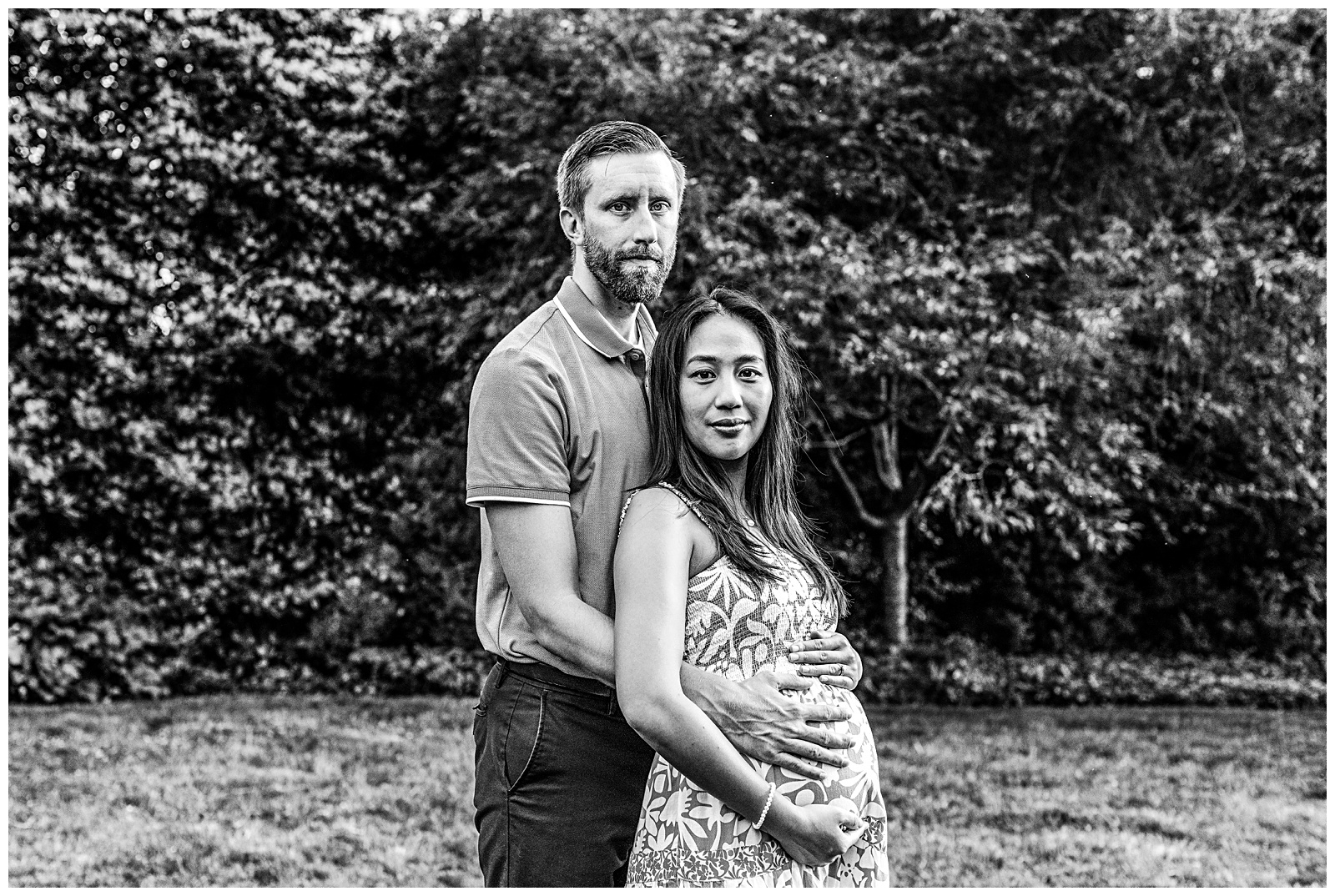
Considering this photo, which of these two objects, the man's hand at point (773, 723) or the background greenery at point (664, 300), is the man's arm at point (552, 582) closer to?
the man's hand at point (773, 723)

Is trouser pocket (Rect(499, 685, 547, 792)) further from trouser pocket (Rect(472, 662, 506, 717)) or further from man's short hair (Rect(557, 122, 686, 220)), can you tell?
man's short hair (Rect(557, 122, 686, 220))

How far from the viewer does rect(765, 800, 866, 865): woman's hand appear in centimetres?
182

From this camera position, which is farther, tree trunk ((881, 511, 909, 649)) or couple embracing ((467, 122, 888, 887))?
tree trunk ((881, 511, 909, 649))

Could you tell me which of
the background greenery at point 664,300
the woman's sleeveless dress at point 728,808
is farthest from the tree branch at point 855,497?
the woman's sleeveless dress at point 728,808

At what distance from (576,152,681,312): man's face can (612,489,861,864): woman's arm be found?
41 cm

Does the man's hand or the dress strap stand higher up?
the dress strap

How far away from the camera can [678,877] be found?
1889 millimetres

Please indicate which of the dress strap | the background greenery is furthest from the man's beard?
the background greenery

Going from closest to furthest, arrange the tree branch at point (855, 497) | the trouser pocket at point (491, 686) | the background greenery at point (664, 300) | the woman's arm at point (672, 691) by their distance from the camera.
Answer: the woman's arm at point (672, 691)
the trouser pocket at point (491, 686)
the background greenery at point (664, 300)
the tree branch at point (855, 497)

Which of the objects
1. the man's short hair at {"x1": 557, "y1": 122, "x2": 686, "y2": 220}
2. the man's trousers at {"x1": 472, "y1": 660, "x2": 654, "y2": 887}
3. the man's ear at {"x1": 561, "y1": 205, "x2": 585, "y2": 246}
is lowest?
the man's trousers at {"x1": 472, "y1": 660, "x2": 654, "y2": 887}

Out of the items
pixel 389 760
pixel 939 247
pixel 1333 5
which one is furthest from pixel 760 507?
pixel 1333 5

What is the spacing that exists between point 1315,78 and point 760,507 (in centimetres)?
707

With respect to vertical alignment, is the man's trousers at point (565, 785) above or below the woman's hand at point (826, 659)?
below

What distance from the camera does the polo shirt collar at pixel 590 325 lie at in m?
2.11
